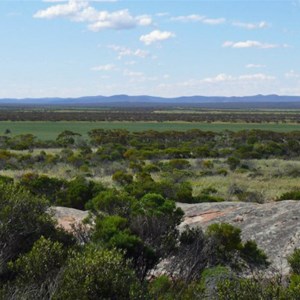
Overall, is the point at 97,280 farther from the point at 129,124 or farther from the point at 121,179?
the point at 129,124

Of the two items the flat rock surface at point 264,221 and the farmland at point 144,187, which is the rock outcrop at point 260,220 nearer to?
the flat rock surface at point 264,221

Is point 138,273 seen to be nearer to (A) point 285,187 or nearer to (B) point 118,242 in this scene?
(B) point 118,242

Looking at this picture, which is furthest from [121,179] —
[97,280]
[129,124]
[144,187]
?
[129,124]

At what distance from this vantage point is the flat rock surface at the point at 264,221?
44.3 feet

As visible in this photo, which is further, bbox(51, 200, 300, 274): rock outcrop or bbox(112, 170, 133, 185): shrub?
bbox(112, 170, 133, 185): shrub

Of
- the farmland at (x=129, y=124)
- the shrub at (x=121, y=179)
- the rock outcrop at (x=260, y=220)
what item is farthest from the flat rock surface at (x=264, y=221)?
the farmland at (x=129, y=124)

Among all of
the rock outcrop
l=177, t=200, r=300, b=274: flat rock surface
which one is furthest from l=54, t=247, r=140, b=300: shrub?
l=177, t=200, r=300, b=274: flat rock surface

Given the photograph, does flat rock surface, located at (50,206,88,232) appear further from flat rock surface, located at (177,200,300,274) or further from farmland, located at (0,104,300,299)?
flat rock surface, located at (177,200,300,274)

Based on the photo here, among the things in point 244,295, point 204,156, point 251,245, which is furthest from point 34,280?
point 204,156

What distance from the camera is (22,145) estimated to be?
2020 inches

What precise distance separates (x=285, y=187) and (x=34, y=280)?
2193 cm

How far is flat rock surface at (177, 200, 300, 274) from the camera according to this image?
13500 millimetres

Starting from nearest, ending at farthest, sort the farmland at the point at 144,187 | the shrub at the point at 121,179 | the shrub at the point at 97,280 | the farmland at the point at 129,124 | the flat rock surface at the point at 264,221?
the shrub at the point at 97,280, the farmland at the point at 144,187, the flat rock surface at the point at 264,221, the shrub at the point at 121,179, the farmland at the point at 129,124

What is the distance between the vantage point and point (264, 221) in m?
15.1
